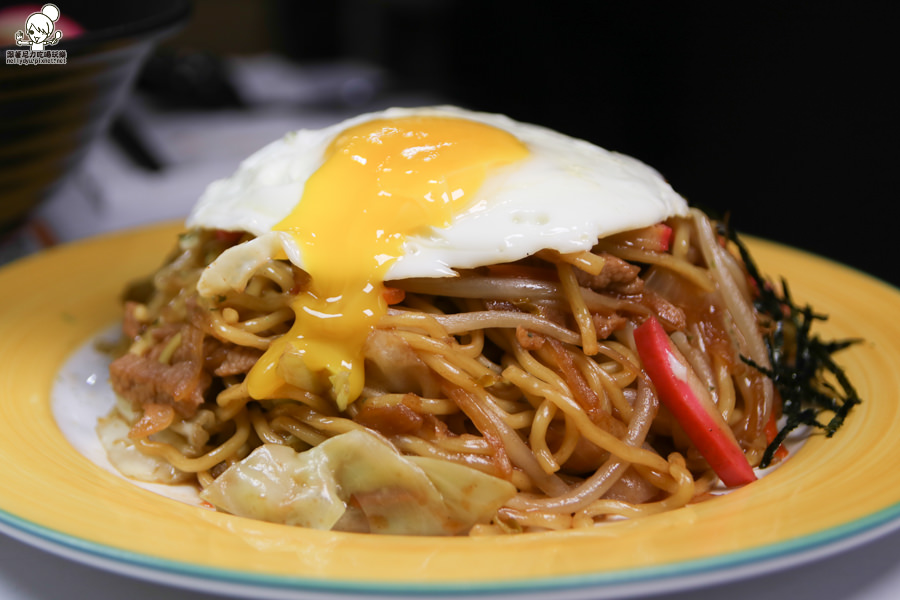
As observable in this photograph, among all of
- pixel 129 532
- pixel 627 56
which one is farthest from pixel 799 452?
pixel 627 56

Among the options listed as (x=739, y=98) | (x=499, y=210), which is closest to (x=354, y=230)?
(x=499, y=210)

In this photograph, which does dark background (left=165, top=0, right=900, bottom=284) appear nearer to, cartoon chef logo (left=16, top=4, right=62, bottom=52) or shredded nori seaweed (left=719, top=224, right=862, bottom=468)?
shredded nori seaweed (left=719, top=224, right=862, bottom=468)

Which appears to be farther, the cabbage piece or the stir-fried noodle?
the stir-fried noodle

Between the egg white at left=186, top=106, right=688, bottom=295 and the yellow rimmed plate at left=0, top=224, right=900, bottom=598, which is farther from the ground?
the egg white at left=186, top=106, right=688, bottom=295

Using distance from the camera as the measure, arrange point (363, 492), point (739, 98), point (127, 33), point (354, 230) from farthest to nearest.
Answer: point (739, 98)
point (127, 33)
point (354, 230)
point (363, 492)

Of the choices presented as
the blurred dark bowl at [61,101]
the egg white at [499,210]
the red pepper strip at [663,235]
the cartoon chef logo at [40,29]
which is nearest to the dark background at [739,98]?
the red pepper strip at [663,235]

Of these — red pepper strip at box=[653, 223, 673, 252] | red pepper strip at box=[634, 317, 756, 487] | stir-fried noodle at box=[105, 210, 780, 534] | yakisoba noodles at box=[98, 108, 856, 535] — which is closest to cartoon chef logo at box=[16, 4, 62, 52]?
yakisoba noodles at box=[98, 108, 856, 535]

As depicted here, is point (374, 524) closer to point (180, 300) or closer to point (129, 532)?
point (129, 532)

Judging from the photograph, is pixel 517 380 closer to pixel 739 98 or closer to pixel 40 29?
pixel 40 29
